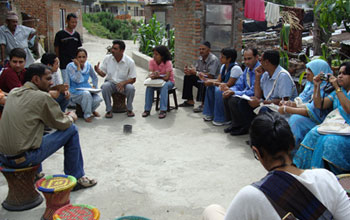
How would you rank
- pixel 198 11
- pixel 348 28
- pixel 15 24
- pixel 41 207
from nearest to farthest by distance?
pixel 41 207, pixel 348 28, pixel 15 24, pixel 198 11

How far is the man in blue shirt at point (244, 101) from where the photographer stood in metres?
5.69

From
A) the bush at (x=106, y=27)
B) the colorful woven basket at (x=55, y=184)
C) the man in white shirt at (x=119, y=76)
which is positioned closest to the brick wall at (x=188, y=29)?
the man in white shirt at (x=119, y=76)

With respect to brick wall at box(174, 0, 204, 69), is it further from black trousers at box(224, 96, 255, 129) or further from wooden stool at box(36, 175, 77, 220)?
wooden stool at box(36, 175, 77, 220)

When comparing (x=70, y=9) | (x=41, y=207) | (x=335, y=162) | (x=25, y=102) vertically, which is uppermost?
(x=70, y=9)

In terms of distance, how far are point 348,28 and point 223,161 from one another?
11.3 ft

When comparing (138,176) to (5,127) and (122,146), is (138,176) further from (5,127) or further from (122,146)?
(5,127)

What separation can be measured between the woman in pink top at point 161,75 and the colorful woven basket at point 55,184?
3542 millimetres

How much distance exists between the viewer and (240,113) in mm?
5715

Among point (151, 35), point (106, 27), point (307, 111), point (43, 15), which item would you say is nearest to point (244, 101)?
point (307, 111)

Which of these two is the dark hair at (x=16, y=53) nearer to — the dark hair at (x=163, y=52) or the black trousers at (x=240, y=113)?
the dark hair at (x=163, y=52)

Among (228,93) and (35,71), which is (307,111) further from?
(35,71)

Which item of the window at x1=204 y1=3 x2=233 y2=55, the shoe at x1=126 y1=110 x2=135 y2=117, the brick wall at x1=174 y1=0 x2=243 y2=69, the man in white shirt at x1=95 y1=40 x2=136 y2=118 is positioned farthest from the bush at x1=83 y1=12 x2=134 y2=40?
the shoe at x1=126 y1=110 x2=135 y2=117

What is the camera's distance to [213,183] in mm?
4086

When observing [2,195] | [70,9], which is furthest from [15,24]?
[70,9]
